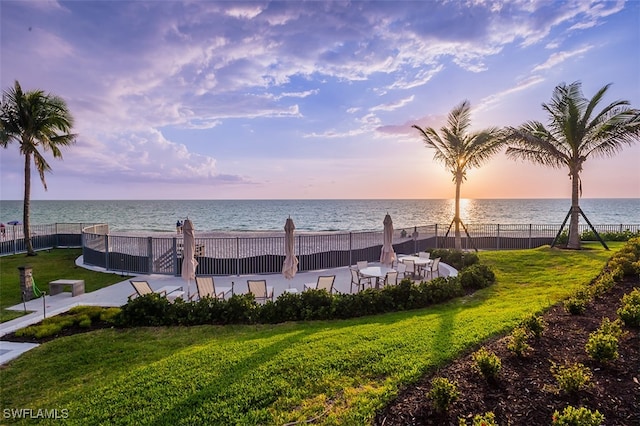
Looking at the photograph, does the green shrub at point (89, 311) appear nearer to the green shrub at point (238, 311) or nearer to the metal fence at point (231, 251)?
the green shrub at point (238, 311)

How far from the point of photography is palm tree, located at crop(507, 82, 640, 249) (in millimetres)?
14141

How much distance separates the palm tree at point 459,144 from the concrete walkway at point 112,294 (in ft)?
21.1

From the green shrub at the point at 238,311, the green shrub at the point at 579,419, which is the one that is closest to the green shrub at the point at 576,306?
the green shrub at the point at 579,419

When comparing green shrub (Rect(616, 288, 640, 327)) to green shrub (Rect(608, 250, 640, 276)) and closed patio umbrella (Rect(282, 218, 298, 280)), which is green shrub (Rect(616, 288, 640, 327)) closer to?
green shrub (Rect(608, 250, 640, 276))

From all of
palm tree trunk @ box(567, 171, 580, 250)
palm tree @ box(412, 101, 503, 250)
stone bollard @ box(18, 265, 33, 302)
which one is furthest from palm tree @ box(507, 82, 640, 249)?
stone bollard @ box(18, 265, 33, 302)

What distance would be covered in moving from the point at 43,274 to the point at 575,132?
76.3 ft

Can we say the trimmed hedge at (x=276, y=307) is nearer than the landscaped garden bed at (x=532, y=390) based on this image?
No

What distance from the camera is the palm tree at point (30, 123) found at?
16.2 m

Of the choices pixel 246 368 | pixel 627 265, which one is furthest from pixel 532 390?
pixel 627 265

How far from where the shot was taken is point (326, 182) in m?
42.2

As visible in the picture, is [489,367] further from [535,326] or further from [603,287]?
[603,287]

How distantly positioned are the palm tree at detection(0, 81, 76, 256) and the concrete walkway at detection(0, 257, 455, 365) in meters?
6.03

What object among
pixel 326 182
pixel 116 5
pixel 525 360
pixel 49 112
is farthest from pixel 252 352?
pixel 326 182

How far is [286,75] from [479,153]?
33.8ft
